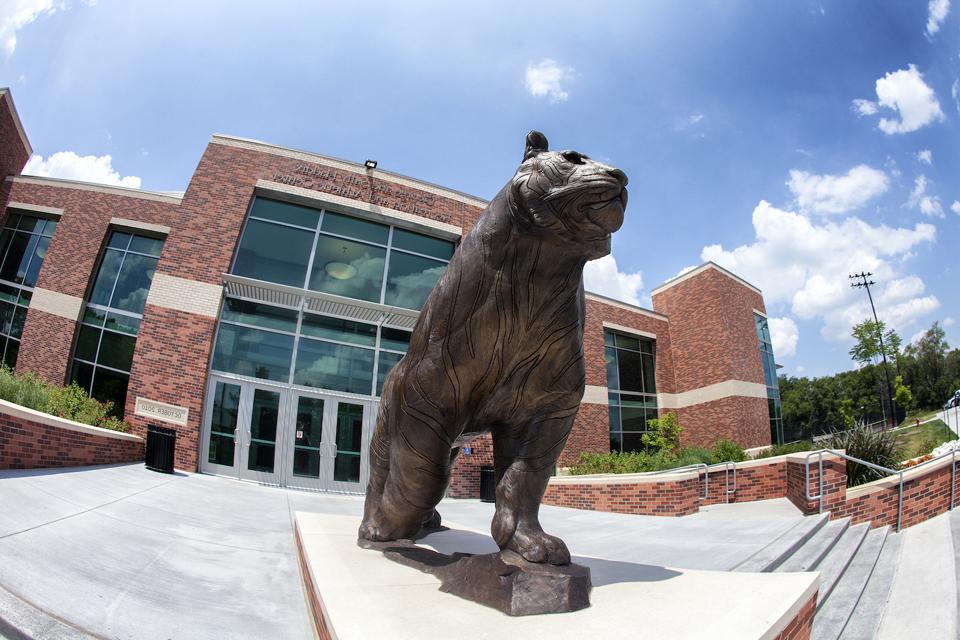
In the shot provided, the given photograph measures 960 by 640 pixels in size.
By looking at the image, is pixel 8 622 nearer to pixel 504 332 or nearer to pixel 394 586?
pixel 394 586

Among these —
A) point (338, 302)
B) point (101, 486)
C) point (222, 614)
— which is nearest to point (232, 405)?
point (338, 302)

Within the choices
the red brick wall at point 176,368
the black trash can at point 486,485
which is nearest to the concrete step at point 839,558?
the black trash can at point 486,485

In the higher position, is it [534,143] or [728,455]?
[534,143]

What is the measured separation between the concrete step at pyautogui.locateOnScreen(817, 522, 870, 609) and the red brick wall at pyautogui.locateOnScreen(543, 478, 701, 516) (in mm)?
2640

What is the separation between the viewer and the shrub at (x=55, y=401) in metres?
9.00

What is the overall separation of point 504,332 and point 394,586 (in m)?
1.31

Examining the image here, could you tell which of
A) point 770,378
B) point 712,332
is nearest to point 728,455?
point 712,332

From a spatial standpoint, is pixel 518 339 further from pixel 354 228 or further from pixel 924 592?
pixel 354 228

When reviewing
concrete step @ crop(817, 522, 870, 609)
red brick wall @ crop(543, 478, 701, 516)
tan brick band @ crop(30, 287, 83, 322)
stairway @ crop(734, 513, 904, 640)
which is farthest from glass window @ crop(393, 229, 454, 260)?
concrete step @ crop(817, 522, 870, 609)

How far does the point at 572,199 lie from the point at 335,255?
41.4ft

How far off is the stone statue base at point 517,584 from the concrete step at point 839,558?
8.06 feet

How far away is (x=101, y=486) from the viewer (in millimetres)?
5926

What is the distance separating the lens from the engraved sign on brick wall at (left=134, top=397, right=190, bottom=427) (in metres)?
10.9

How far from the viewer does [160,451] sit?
956cm
